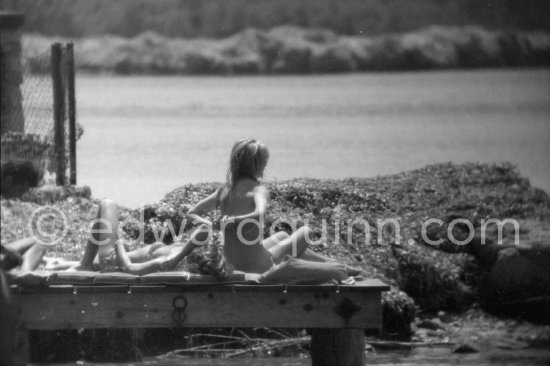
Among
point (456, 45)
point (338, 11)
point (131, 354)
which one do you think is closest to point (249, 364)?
point (131, 354)

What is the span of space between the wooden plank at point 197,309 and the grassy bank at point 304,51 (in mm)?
10297

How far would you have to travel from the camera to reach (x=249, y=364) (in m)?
8.64

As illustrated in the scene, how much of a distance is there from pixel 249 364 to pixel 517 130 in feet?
49.5

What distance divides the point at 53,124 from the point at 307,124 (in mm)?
11343

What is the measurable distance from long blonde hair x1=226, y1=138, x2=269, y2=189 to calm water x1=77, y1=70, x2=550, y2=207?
5.12 m

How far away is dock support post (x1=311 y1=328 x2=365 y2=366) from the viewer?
7.35 m

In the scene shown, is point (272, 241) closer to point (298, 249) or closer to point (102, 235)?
point (298, 249)

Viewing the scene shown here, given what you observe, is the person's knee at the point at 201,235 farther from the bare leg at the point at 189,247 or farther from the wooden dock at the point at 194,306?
the wooden dock at the point at 194,306

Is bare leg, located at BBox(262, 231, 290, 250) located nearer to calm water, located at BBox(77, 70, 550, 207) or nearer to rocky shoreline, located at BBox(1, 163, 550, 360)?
rocky shoreline, located at BBox(1, 163, 550, 360)

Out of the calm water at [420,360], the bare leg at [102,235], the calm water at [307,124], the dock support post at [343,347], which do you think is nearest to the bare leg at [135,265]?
the bare leg at [102,235]

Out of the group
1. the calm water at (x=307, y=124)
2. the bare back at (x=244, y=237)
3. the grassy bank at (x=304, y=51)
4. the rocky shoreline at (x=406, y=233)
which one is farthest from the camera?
the grassy bank at (x=304, y=51)

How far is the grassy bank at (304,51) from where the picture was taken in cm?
1912

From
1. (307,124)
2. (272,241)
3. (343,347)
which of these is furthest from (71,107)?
(307,124)

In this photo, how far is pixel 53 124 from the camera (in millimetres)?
11547
